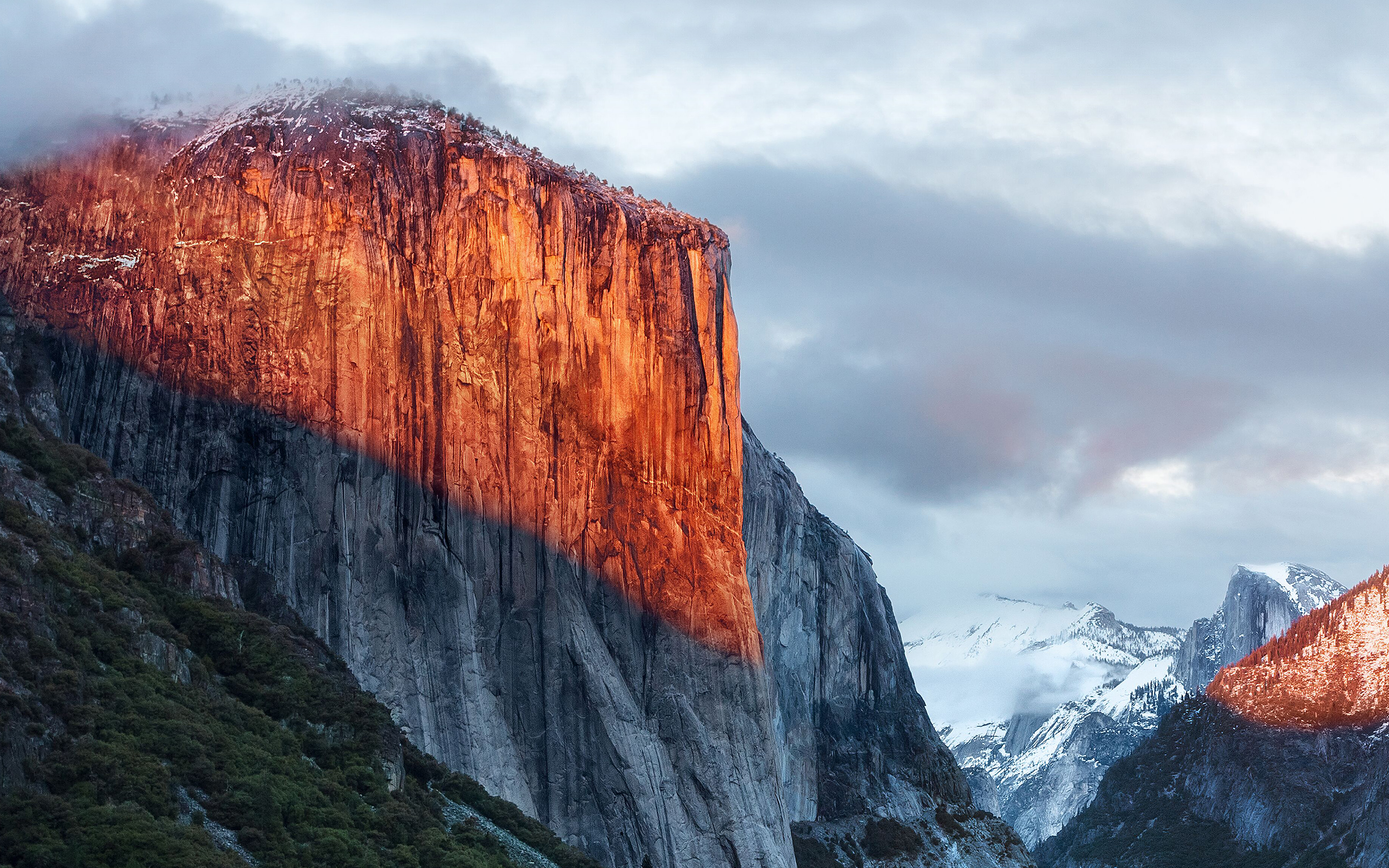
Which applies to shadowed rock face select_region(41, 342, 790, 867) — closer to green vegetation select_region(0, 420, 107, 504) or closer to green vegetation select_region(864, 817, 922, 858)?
green vegetation select_region(0, 420, 107, 504)

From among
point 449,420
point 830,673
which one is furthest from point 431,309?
point 830,673

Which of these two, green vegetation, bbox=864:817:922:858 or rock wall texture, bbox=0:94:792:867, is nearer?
rock wall texture, bbox=0:94:792:867

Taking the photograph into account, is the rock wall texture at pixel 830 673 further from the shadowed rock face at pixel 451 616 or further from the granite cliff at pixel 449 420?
the shadowed rock face at pixel 451 616

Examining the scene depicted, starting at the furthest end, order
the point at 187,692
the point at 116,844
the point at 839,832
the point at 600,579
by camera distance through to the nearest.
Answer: the point at 839,832 < the point at 600,579 < the point at 187,692 < the point at 116,844

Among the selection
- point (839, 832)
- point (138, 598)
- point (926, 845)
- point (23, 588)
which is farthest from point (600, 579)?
point (926, 845)

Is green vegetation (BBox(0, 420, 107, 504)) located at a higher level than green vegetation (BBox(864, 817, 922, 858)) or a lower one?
higher

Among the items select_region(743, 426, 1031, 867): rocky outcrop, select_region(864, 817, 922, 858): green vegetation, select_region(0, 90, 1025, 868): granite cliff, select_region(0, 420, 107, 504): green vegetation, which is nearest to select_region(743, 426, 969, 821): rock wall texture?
select_region(743, 426, 1031, 867): rocky outcrop

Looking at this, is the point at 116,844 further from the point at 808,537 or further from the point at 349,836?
the point at 808,537
